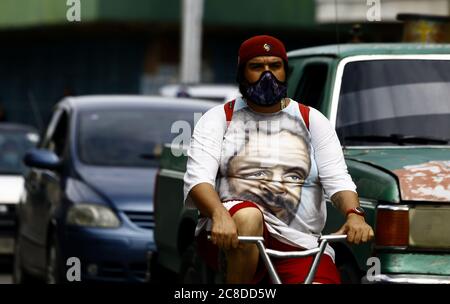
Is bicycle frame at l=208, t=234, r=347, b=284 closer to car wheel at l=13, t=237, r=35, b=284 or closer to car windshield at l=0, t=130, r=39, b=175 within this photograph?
car wheel at l=13, t=237, r=35, b=284

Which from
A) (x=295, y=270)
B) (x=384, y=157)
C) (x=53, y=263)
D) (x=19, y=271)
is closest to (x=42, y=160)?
(x=53, y=263)

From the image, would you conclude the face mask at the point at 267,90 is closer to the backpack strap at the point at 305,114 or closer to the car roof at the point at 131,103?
the backpack strap at the point at 305,114

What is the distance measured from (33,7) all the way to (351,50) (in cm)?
3403

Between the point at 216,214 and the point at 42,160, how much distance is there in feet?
20.4

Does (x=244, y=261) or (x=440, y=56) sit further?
(x=440, y=56)

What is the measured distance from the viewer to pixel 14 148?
17438 mm

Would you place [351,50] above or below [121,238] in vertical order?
above

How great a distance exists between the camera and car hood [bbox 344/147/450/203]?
22.5 feet

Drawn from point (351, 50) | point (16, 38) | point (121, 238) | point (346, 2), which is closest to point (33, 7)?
point (16, 38)

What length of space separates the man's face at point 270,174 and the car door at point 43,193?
5755 millimetres

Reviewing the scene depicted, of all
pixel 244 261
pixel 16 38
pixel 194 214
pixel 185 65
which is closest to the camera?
pixel 244 261

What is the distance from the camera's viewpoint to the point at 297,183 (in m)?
5.75

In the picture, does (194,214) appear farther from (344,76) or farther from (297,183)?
(297,183)

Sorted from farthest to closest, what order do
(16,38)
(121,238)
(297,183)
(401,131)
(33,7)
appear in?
(16,38), (33,7), (121,238), (401,131), (297,183)
